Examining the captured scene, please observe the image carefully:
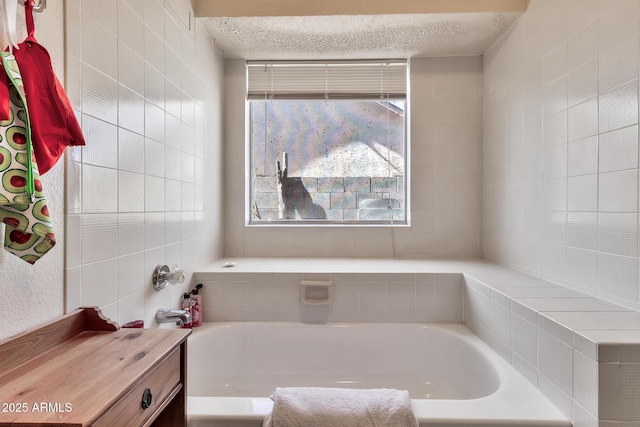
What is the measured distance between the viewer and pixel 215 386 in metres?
1.62

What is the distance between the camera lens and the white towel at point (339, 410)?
94 centimetres

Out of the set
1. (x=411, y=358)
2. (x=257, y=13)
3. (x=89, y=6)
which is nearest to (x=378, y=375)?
(x=411, y=358)

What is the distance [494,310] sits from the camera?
1.41 metres

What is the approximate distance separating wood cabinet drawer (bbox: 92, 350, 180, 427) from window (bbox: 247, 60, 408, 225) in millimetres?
1560

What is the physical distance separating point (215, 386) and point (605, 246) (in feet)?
5.97

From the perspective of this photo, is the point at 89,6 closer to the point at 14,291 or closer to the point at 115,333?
the point at 14,291

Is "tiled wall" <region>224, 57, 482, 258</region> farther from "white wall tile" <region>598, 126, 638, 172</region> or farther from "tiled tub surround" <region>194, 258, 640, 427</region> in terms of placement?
"white wall tile" <region>598, 126, 638, 172</region>

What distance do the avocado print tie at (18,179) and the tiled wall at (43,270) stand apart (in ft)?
0.27

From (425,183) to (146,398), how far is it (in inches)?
79.4

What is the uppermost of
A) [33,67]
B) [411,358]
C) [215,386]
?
[33,67]

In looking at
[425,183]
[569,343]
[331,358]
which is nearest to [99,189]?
[331,358]

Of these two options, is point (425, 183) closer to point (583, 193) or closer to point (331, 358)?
point (583, 193)

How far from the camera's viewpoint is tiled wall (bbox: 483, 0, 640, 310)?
3.73 ft

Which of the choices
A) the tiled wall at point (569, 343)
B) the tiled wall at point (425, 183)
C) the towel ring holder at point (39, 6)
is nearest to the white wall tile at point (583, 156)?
the tiled wall at point (569, 343)
